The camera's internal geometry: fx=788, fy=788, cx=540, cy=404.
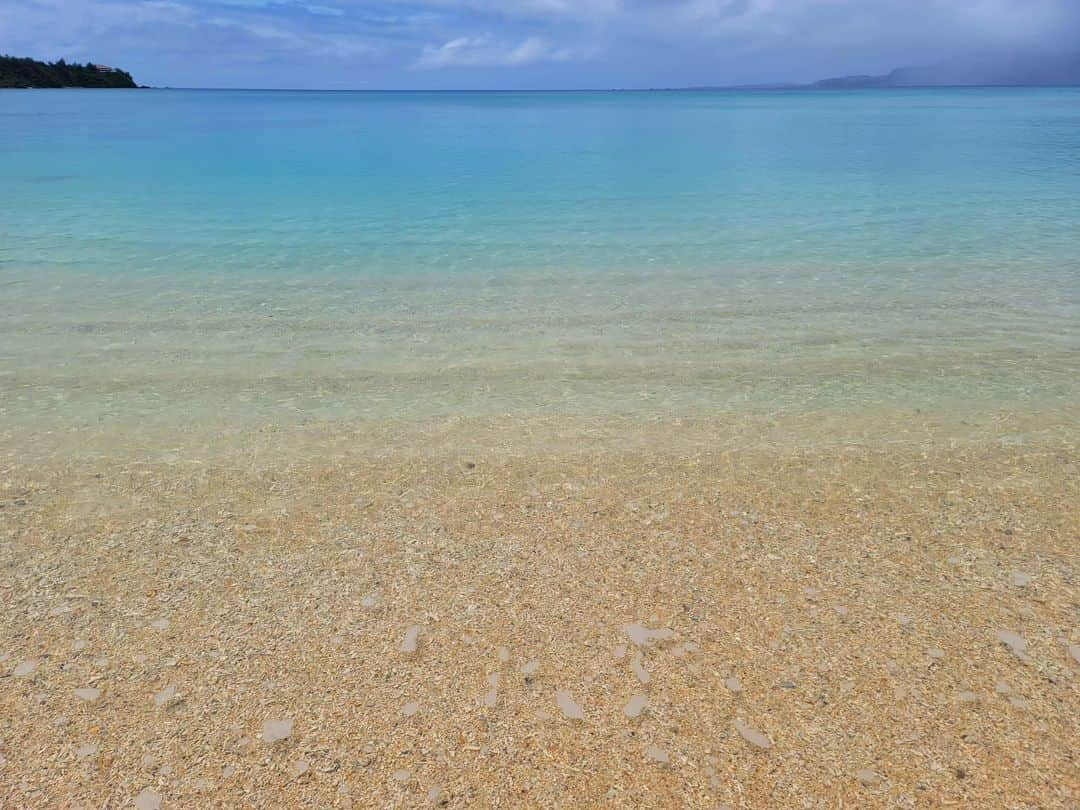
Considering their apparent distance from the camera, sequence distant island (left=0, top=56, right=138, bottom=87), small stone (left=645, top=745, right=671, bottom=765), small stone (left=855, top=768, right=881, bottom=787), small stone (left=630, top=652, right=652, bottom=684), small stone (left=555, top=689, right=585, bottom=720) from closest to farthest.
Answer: small stone (left=855, top=768, right=881, bottom=787), small stone (left=645, top=745, right=671, bottom=765), small stone (left=555, top=689, right=585, bottom=720), small stone (left=630, top=652, right=652, bottom=684), distant island (left=0, top=56, right=138, bottom=87)

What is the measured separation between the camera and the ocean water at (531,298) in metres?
5.79

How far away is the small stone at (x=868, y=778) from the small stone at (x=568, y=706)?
3.05ft

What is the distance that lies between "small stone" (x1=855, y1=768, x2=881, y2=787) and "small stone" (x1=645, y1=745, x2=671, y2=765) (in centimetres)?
61

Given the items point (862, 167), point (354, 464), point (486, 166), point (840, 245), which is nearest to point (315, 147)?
point (486, 166)

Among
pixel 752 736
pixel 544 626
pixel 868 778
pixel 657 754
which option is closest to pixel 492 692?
pixel 544 626

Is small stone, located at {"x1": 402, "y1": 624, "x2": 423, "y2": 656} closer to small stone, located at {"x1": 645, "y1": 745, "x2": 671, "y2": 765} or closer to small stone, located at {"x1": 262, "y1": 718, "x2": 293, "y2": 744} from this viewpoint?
small stone, located at {"x1": 262, "y1": 718, "x2": 293, "y2": 744}

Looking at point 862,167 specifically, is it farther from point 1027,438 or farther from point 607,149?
point 1027,438

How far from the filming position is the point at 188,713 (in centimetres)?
283

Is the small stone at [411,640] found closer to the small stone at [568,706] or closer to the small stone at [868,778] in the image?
the small stone at [568,706]

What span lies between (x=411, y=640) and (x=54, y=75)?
562ft

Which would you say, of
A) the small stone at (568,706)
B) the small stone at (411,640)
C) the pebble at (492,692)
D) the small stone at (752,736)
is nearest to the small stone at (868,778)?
the small stone at (752,736)

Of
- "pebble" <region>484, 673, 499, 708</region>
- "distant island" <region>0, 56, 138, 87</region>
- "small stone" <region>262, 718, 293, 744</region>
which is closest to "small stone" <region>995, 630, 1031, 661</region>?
"pebble" <region>484, 673, 499, 708</region>

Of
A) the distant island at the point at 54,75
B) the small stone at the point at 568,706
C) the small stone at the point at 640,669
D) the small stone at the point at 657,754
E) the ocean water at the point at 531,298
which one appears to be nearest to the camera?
the small stone at the point at 657,754

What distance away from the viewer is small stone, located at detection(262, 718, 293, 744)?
2727mm
